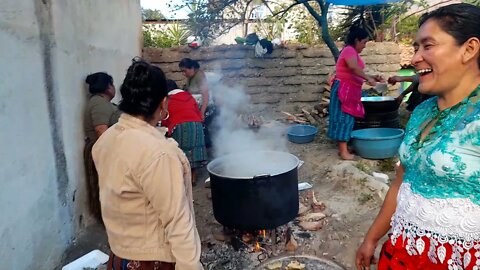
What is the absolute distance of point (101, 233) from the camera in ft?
12.8

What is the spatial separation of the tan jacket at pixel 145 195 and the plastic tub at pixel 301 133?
4.57m

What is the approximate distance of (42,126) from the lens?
2.98 meters

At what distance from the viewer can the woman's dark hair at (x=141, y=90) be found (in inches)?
67.5

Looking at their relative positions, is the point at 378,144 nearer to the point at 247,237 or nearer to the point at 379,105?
the point at 379,105

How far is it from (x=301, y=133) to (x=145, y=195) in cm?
499

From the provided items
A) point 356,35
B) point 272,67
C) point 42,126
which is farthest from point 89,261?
point 272,67

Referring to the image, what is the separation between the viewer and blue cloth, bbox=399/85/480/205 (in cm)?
134

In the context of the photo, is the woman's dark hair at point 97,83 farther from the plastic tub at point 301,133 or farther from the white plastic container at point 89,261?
the plastic tub at point 301,133

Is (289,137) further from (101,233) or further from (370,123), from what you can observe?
(101,233)

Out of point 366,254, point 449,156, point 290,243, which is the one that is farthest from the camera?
point 290,243

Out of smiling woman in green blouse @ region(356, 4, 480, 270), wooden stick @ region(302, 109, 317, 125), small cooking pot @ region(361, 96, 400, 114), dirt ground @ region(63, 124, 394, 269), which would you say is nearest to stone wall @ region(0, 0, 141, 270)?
dirt ground @ region(63, 124, 394, 269)

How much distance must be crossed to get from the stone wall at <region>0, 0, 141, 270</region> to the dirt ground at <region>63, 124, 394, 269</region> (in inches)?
19.4

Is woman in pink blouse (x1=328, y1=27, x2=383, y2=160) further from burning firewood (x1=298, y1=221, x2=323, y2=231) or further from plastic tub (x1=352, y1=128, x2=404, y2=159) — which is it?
burning firewood (x1=298, y1=221, x2=323, y2=231)

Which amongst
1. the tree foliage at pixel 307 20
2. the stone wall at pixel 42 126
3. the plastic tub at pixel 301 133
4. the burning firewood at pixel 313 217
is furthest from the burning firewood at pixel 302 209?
the tree foliage at pixel 307 20
